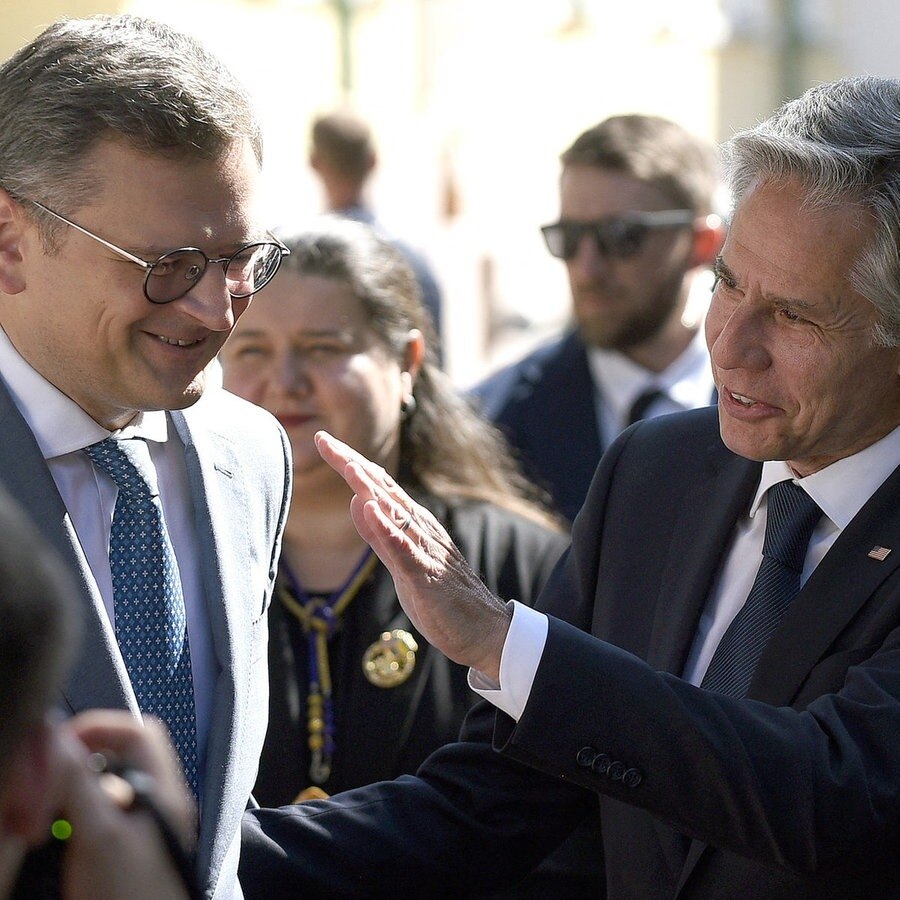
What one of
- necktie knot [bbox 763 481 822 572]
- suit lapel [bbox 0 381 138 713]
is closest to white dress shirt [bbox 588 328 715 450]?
necktie knot [bbox 763 481 822 572]

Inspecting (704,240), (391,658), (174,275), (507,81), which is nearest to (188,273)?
(174,275)

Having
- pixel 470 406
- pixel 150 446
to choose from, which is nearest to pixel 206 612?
pixel 150 446

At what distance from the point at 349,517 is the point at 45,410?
155cm

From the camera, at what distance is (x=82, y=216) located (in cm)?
204

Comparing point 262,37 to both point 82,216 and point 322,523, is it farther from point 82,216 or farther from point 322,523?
point 82,216

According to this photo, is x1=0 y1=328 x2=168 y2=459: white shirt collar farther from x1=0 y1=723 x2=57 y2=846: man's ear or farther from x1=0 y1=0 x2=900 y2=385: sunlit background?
x1=0 y1=0 x2=900 y2=385: sunlit background

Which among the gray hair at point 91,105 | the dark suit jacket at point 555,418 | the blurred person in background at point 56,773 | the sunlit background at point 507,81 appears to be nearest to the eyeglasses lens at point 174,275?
the gray hair at point 91,105

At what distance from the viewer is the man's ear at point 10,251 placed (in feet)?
6.88

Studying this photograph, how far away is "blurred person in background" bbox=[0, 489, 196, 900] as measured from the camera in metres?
1.16

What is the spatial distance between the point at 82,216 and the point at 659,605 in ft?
3.79

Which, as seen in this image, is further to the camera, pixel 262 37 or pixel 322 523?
pixel 262 37

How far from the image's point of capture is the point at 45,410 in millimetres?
2090

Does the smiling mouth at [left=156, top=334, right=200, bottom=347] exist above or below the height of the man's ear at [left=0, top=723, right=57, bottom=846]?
above

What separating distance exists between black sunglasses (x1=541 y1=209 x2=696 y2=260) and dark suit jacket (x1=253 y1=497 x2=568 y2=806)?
5.43 ft
